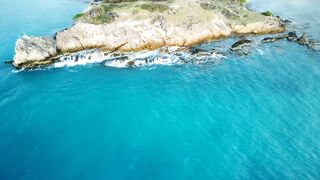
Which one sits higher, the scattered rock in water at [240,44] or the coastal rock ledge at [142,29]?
the coastal rock ledge at [142,29]

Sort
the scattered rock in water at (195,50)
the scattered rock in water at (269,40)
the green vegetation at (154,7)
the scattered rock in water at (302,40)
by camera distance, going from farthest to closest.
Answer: the scattered rock in water at (269,40) < the green vegetation at (154,7) < the scattered rock in water at (302,40) < the scattered rock in water at (195,50)

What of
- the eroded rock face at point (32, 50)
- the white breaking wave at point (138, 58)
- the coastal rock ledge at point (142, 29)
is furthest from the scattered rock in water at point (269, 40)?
the eroded rock face at point (32, 50)

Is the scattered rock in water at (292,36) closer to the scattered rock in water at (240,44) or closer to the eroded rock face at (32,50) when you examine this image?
the scattered rock in water at (240,44)

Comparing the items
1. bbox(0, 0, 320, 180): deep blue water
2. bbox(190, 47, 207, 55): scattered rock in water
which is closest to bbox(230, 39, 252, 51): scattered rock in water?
bbox(0, 0, 320, 180): deep blue water

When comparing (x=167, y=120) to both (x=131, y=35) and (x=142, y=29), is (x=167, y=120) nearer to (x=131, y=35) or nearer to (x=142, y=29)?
(x=131, y=35)

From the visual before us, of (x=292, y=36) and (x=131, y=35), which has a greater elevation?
(x=131, y=35)

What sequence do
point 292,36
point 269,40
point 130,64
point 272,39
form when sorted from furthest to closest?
1. point 292,36
2. point 272,39
3. point 269,40
4. point 130,64

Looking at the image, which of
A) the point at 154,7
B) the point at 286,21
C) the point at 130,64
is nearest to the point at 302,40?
the point at 286,21

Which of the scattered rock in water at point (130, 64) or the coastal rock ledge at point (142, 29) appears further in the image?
the coastal rock ledge at point (142, 29)
